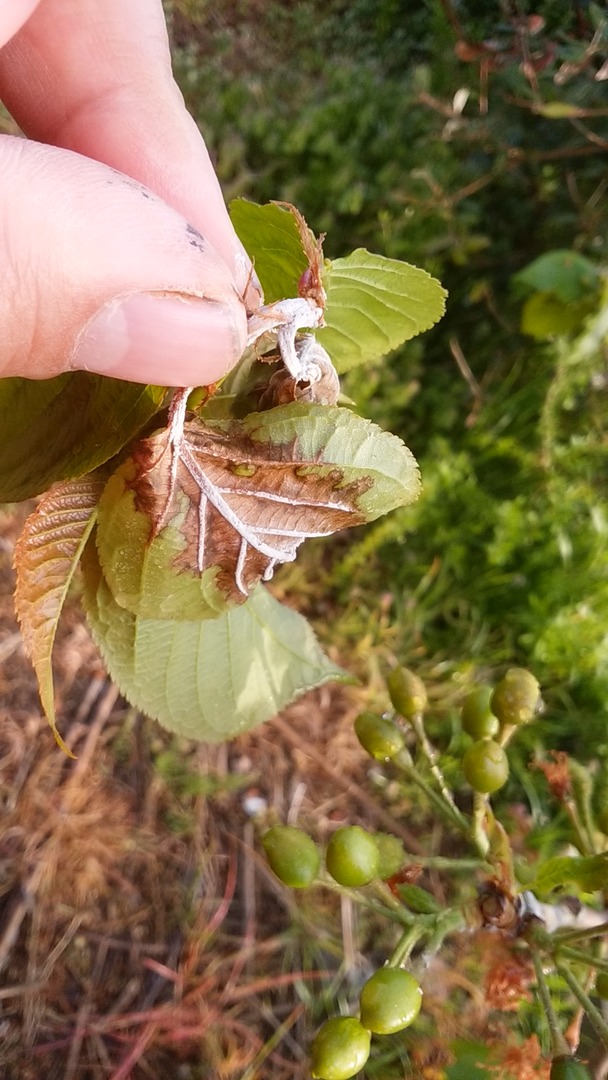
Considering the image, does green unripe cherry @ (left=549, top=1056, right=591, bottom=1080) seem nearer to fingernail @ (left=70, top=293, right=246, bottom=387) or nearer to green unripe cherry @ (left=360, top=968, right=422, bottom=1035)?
Answer: green unripe cherry @ (left=360, top=968, right=422, bottom=1035)

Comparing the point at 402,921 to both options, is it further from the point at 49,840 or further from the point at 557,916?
the point at 49,840

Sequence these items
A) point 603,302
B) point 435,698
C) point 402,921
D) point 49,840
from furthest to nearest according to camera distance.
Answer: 1. point 435,698
2. point 603,302
3. point 49,840
4. point 402,921

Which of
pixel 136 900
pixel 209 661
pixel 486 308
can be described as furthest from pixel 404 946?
pixel 486 308

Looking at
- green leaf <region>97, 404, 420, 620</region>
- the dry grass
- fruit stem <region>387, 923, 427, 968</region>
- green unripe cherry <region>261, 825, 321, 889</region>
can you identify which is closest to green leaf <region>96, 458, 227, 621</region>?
green leaf <region>97, 404, 420, 620</region>

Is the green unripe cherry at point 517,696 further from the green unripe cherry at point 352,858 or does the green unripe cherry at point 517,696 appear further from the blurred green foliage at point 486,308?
the blurred green foliage at point 486,308

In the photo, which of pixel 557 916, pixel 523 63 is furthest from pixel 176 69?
pixel 557 916

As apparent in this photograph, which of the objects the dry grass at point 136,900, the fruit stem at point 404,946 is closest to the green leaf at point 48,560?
the fruit stem at point 404,946

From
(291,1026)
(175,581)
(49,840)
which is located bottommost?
(291,1026)
